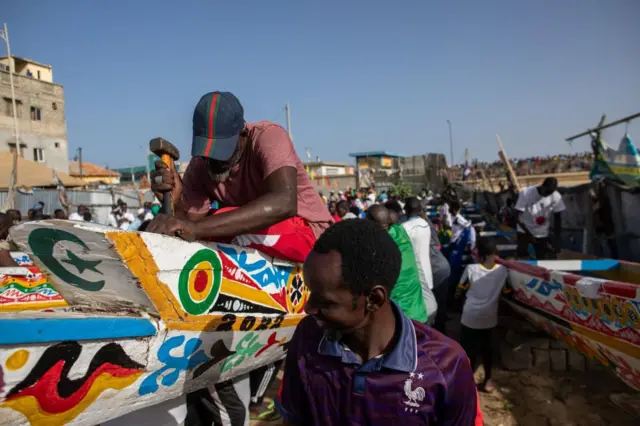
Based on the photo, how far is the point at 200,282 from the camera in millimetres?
2027

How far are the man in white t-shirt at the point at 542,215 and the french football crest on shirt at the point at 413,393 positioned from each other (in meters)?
6.11

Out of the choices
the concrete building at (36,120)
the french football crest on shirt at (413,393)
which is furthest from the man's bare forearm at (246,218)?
the concrete building at (36,120)

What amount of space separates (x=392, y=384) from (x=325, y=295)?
329mm

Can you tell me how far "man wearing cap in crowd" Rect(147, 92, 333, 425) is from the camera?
2096mm

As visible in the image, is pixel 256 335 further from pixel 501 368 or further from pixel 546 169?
pixel 546 169

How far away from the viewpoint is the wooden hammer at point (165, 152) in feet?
7.32

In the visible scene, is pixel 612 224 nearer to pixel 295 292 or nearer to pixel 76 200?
pixel 295 292

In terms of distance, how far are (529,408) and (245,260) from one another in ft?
9.87

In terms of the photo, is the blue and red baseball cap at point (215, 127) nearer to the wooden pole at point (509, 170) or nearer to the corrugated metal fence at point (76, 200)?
the wooden pole at point (509, 170)

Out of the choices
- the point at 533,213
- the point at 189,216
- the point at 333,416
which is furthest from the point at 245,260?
the point at 533,213

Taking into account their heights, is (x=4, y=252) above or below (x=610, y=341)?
above

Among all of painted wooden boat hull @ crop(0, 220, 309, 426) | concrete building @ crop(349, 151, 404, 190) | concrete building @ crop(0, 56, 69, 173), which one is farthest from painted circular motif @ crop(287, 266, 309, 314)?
concrete building @ crop(0, 56, 69, 173)

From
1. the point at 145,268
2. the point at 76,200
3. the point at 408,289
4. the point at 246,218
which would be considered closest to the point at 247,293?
the point at 246,218

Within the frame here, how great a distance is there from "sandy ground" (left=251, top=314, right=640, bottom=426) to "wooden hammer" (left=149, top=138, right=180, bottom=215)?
226 centimetres
